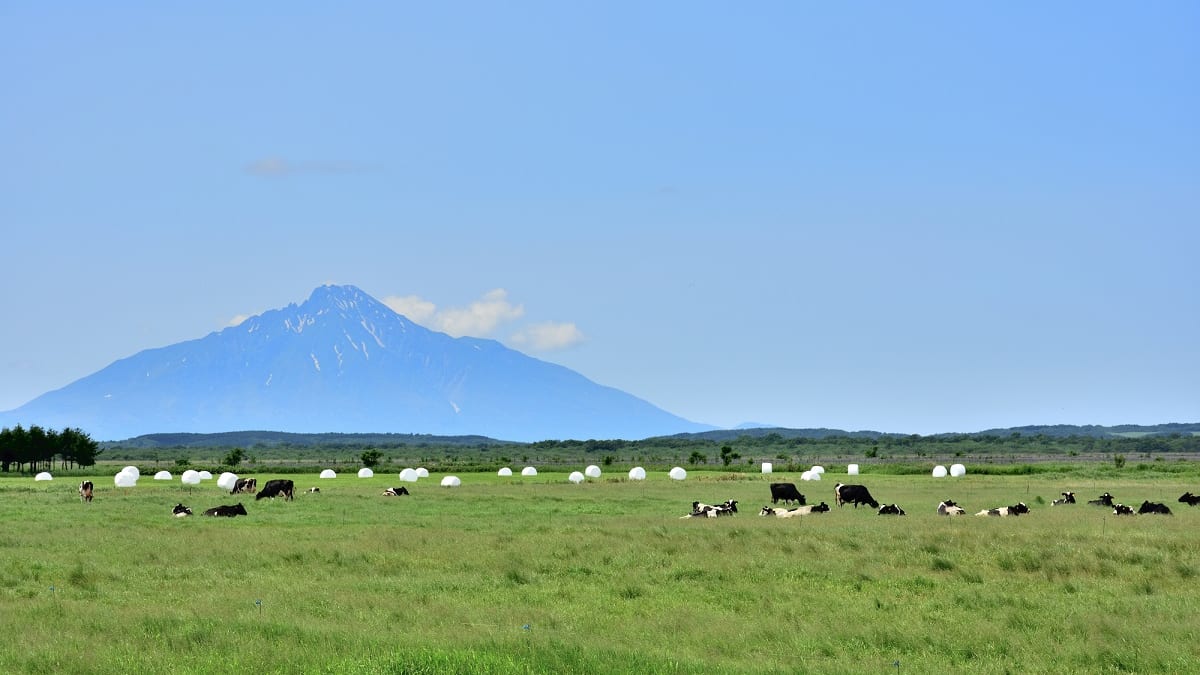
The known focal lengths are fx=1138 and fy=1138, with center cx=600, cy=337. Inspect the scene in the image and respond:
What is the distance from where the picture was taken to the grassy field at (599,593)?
1536 centimetres

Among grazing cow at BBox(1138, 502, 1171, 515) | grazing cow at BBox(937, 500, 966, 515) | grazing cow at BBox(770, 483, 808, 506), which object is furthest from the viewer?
grazing cow at BBox(770, 483, 808, 506)

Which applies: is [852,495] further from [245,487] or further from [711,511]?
[245,487]

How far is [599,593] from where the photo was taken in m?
22.1

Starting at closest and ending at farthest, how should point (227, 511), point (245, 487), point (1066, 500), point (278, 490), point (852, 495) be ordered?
point (227, 511), point (1066, 500), point (852, 495), point (278, 490), point (245, 487)

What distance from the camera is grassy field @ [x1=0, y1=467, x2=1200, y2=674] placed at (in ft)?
50.4

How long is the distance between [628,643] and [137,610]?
8605mm

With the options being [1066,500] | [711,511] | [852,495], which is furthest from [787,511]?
[1066,500]

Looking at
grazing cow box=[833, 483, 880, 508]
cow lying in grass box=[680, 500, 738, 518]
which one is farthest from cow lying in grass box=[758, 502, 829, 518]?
grazing cow box=[833, 483, 880, 508]

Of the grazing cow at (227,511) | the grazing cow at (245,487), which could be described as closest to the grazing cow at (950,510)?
the grazing cow at (227,511)

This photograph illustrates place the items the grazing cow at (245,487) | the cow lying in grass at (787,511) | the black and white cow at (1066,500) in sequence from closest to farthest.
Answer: the cow lying in grass at (787,511)
the black and white cow at (1066,500)
the grazing cow at (245,487)

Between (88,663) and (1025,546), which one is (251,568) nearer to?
(88,663)

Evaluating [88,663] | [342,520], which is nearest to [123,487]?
[342,520]

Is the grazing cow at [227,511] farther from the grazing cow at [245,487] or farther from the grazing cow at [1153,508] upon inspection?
the grazing cow at [1153,508]

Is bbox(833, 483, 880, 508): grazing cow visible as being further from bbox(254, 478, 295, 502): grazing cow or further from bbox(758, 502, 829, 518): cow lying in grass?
bbox(254, 478, 295, 502): grazing cow
